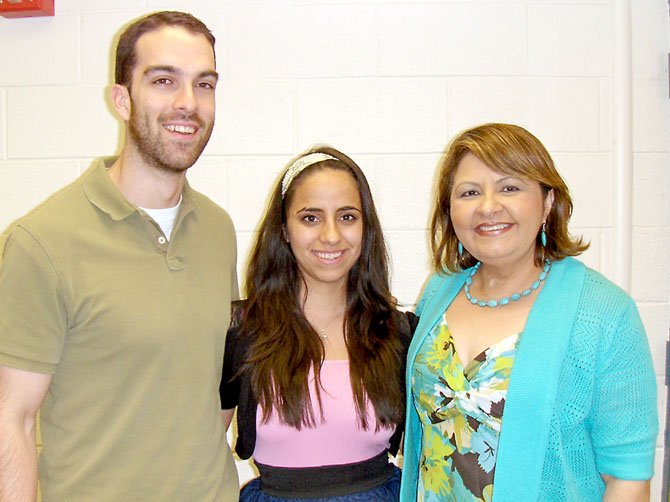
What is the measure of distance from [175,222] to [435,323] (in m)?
0.66

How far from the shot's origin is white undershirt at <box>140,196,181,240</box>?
54.5 inches

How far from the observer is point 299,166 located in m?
1.64

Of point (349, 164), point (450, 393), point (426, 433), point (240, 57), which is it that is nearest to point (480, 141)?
point (349, 164)

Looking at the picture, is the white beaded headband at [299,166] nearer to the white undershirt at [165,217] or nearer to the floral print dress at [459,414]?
the white undershirt at [165,217]

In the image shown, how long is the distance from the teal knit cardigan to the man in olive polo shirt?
684mm

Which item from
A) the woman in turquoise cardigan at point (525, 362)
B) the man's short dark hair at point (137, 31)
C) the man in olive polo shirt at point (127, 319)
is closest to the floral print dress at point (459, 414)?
the woman in turquoise cardigan at point (525, 362)

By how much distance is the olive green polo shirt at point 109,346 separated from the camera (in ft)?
3.96

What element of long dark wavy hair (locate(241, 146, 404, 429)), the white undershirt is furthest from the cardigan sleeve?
the white undershirt

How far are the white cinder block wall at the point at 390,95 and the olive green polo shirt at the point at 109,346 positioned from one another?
0.72 meters

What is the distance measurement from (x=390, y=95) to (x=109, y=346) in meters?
1.19

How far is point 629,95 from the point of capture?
1942mm

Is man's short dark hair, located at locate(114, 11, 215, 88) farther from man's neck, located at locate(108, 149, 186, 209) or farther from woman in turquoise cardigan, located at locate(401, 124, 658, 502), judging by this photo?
woman in turquoise cardigan, located at locate(401, 124, 658, 502)

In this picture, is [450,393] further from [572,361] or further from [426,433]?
[572,361]

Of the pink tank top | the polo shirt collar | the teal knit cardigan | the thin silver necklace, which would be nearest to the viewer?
the teal knit cardigan
